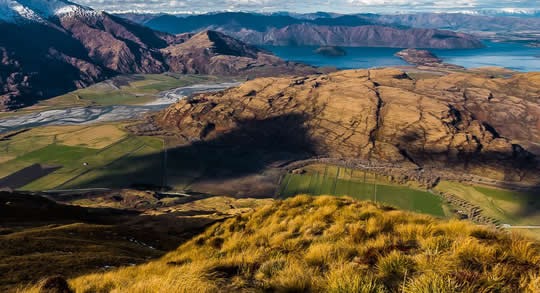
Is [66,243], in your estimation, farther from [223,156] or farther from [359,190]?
[223,156]

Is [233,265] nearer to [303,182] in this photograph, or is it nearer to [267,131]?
[303,182]

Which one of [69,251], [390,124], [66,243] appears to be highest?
[69,251]

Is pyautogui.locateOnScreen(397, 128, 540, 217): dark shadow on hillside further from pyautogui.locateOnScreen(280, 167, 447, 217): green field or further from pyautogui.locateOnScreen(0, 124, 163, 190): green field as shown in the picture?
pyautogui.locateOnScreen(0, 124, 163, 190): green field

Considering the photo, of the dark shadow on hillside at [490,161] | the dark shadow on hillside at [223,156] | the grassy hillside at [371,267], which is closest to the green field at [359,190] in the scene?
the dark shadow on hillside at [223,156]

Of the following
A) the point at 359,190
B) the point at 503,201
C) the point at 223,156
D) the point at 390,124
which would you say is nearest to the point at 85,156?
the point at 223,156

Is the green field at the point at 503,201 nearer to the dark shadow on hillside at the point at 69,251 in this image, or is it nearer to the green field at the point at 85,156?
the dark shadow on hillside at the point at 69,251

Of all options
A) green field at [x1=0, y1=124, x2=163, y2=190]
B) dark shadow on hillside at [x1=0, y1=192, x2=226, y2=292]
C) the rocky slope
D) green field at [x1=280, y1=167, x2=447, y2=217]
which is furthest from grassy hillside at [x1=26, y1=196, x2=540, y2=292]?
the rocky slope

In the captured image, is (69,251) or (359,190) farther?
(359,190)
